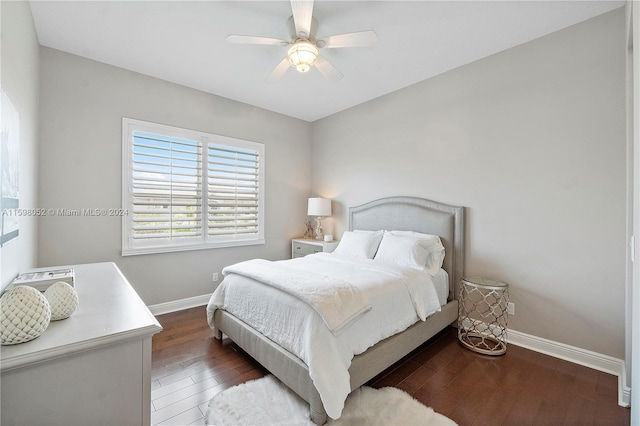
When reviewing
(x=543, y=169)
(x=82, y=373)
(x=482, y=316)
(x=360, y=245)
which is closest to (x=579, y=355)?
(x=482, y=316)

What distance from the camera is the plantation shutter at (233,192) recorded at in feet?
12.6

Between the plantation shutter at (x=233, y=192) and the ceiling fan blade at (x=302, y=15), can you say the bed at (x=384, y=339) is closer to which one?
the plantation shutter at (x=233, y=192)

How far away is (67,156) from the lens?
9.27ft

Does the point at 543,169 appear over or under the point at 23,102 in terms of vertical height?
under

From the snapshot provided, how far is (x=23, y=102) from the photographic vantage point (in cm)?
197

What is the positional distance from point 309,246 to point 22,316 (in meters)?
3.45

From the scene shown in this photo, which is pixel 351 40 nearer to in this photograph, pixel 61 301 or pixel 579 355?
pixel 61 301

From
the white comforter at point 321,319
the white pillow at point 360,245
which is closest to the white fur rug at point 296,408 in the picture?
the white comforter at point 321,319

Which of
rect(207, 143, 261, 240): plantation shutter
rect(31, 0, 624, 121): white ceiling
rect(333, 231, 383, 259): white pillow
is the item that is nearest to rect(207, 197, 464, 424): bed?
rect(333, 231, 383, 259): white pillow

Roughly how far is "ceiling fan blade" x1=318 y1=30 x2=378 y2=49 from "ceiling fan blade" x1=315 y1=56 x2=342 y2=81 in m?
0.14

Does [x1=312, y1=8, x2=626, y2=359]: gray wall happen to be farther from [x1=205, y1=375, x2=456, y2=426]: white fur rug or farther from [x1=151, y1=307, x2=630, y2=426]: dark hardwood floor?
[x1=205, y1=375, x2=456, y2=426]: white fur rug

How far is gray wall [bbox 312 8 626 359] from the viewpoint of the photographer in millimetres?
2258

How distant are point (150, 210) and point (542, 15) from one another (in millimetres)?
4282

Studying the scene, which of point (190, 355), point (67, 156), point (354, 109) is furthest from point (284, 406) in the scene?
point (354, 109)
